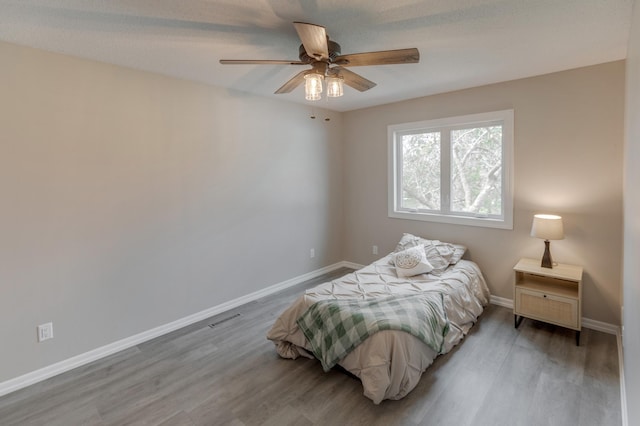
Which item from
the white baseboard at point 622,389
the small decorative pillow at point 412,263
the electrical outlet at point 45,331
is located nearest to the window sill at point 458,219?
the small decorative pillow at point 412,263

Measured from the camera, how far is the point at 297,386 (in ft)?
7.63

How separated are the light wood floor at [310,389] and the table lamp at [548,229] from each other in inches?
28.2

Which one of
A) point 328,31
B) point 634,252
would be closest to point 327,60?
point 328,31

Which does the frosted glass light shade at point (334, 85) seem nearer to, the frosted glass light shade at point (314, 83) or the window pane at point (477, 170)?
the frosted glass light shade at point (314, 83)

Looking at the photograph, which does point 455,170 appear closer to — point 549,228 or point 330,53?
point 549,228

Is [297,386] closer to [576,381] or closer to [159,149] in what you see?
[576,381]

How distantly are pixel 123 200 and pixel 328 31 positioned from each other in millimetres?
2275

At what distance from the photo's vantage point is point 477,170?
3.79 metres

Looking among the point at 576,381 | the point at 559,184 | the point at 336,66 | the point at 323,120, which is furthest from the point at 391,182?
the point at 576,381

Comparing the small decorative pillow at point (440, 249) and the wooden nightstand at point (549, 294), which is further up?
the small decorative pillow at point (440, 249)

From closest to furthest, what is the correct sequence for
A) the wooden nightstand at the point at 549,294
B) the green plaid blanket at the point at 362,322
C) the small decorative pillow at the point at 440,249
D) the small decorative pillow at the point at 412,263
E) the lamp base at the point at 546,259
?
the green plaid blanket at the point at 362,322 → the wooden nightstand at the point at 549,294 → the lamp base at the point at 546,259 → the small decorative pillow at the point at 412,263 → the small decorative pillow at the point at 440,249

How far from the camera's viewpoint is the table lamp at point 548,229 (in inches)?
116

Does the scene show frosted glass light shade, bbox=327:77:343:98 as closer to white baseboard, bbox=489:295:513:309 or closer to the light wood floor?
the light wood floor

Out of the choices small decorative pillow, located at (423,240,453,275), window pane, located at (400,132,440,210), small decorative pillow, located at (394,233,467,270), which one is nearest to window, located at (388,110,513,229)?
window pane, located at (400,132,440,210)
